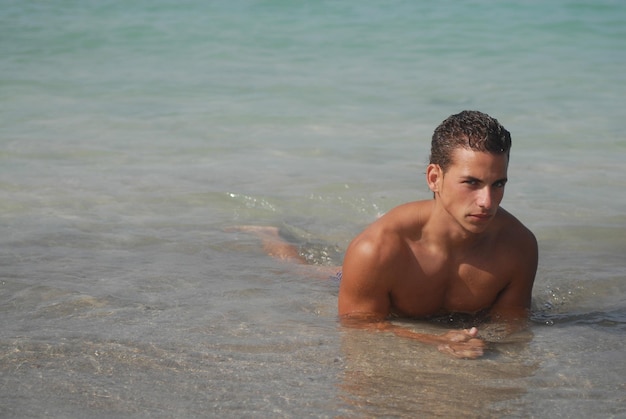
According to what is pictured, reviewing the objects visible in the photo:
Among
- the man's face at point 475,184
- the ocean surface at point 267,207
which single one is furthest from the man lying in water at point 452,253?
the ocean surface at point 267,207

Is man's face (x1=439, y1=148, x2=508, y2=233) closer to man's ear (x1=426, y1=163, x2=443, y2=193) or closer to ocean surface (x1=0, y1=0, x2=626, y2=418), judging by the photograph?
man's ear (x1=426, y1=163, x2=443, y2=193)

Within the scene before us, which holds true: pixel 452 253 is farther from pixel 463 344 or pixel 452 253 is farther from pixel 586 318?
pixel 586 318

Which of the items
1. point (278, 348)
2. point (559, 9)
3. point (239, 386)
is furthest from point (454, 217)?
point (559, 9)

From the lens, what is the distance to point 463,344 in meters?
3.99

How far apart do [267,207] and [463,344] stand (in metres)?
3.28

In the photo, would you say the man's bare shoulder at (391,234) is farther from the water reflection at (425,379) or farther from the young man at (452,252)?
the water reflection at (425,379)

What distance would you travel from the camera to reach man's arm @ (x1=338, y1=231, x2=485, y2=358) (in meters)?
4.11

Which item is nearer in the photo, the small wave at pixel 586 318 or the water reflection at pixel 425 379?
the water reflection at pixel 425 379

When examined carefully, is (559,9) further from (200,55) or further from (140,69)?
(140,69)

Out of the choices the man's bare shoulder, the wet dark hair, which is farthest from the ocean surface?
the wet dark hair

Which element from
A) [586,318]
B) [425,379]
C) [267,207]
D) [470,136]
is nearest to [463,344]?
[425,379]

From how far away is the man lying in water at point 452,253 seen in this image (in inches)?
157

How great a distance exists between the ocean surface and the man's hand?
4 centimetres

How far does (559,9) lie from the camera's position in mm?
19531
